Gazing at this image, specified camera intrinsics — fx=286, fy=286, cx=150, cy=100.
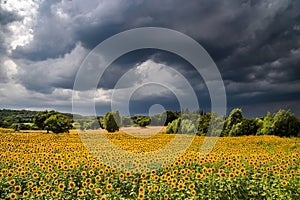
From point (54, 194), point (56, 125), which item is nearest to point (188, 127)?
point (56, 125)

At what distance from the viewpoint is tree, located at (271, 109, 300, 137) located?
2786cm

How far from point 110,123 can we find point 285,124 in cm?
2043

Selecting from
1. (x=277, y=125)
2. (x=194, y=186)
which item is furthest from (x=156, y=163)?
(x=277, y=125)

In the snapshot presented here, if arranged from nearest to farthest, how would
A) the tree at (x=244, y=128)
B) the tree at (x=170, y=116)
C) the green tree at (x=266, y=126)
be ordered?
the green tree at (x=266, y=126)
the tree at (x=244, y=128)
the tree at (x=170, y=116)

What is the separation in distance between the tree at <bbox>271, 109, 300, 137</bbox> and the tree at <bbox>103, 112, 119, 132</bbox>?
18835mm

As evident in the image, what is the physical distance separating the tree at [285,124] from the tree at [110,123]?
1883 cm

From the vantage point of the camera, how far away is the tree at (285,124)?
2786 cm

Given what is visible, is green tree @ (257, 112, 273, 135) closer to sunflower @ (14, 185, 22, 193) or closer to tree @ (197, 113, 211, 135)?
tree @ (197, 113, 211, 135)

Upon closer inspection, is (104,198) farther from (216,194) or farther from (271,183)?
(271,183)

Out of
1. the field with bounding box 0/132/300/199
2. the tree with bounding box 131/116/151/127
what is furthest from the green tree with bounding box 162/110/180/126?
the field with bounding box 0/132/300/199

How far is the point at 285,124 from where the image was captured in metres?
28.1

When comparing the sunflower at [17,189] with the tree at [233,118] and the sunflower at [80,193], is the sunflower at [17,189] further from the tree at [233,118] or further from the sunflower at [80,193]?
the tree at [233,118]

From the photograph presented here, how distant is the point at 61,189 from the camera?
692cm

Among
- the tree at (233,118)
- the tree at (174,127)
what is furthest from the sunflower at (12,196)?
the tree at (174,127)
